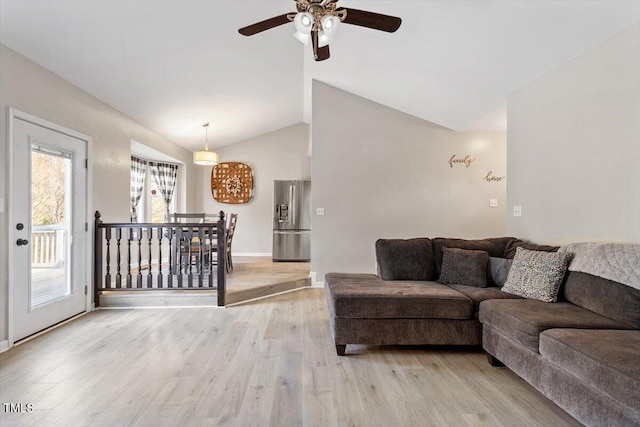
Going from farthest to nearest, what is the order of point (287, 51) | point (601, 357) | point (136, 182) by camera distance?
point (136, 182)
point (287, 51)
point (601, 357)

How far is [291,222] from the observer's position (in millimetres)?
7445

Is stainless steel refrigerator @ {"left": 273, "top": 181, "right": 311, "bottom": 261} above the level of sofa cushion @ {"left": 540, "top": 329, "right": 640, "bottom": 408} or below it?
above

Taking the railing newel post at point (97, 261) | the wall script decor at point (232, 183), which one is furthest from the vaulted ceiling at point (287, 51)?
the wall script decor at point (232, 183)

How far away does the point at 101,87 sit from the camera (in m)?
4.04

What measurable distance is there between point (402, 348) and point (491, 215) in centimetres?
347

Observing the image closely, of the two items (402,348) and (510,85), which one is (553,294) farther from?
(510,85)

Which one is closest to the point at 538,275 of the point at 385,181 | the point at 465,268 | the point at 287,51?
Answer: the point at 465,268

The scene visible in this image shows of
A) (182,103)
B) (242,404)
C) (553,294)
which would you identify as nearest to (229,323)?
(242,404)

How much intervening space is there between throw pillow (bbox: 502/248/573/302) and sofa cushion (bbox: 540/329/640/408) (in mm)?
726

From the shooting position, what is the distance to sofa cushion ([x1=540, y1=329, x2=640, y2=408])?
158cm

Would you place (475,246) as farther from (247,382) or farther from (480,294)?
(247,382)

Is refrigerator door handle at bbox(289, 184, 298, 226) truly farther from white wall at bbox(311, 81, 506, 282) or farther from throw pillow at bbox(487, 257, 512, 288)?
throw pillow at bbox(487, 257, 512, 288)

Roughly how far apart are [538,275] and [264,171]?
639 centimetres

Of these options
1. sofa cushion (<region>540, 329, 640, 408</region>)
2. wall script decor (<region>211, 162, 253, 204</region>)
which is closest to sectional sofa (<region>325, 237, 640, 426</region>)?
sofa cushion (<region>540, 329, 640, 408</region>)
